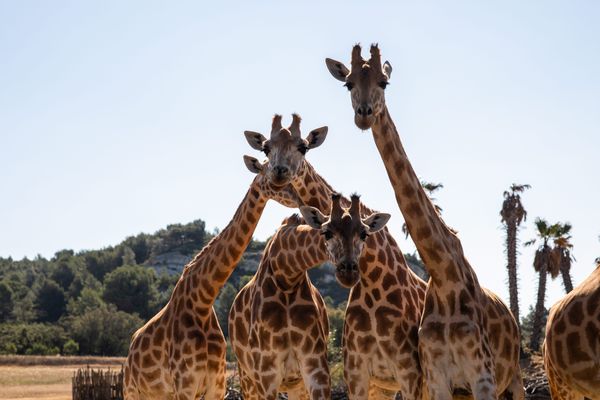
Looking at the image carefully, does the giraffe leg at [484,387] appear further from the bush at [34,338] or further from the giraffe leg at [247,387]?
the bush at [34,338]

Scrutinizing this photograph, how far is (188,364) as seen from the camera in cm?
1241

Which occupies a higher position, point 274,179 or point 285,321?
point 274,179

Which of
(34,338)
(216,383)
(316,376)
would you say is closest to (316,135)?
(316,376)

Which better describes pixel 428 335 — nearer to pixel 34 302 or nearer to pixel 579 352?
pixel 579 352

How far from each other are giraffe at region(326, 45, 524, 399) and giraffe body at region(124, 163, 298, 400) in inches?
101

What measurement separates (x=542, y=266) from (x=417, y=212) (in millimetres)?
30875

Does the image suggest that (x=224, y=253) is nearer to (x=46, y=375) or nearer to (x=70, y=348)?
(x=46, y=375)

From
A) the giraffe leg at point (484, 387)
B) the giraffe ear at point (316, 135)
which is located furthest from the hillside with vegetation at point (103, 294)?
the giraffe leg at point (484, 387)

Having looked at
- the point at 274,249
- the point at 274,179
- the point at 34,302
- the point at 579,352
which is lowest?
the point at 579,352

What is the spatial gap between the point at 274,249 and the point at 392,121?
2603 mm

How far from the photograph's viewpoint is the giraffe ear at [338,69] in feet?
35.1

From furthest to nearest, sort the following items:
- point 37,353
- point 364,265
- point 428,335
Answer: point 37,353 < point 364,265 < point 428,335

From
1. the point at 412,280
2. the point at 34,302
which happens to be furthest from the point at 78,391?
the point at 34,302

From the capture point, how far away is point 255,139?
42.0 ft
